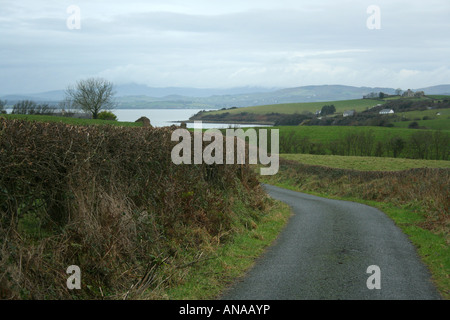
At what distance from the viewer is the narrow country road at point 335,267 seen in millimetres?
7934

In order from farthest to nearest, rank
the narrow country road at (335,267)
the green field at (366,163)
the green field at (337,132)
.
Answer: the green field at (337,132) < the green field at (366,163) < the narrow country road at (335,267)

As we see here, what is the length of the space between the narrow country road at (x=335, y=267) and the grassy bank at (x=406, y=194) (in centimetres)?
44

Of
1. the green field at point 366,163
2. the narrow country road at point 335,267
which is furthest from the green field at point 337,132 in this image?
the narrow country road at point 335,267

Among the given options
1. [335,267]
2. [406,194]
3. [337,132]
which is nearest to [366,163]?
[406,194]

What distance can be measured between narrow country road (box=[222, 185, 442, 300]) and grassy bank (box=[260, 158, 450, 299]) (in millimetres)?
435

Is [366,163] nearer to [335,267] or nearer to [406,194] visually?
[406,194]

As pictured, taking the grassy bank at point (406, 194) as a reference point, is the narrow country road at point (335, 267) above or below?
above

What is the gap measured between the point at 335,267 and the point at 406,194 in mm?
16317

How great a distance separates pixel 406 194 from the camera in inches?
958

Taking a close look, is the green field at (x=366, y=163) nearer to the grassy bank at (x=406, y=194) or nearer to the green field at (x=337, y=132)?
the grassy bank at (x=406, y=194)

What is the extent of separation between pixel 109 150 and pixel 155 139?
1961 mm

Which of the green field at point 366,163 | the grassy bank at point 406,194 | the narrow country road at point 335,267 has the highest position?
the narrow country road at point 335,267

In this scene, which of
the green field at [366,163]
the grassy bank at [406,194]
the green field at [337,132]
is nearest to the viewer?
the grassy bank at [406,194]

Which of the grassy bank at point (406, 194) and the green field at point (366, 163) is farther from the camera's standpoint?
the green field at point (366, 163)
